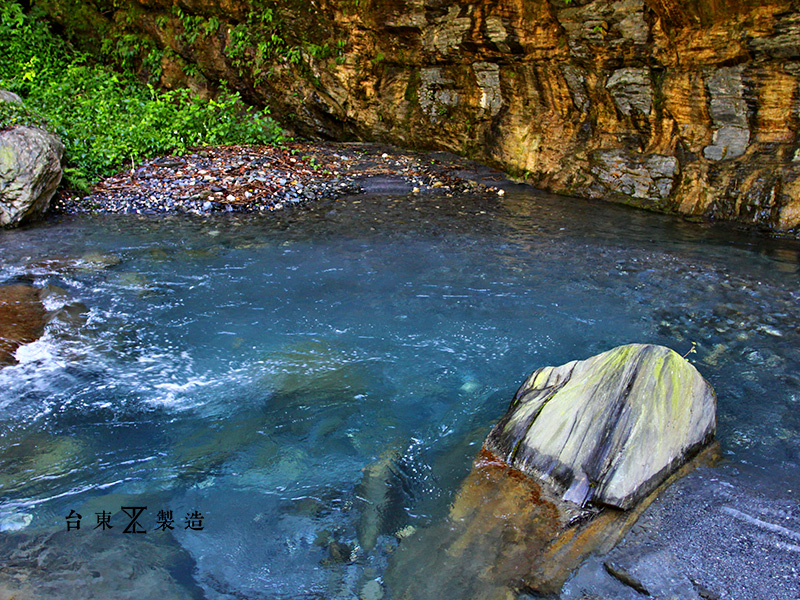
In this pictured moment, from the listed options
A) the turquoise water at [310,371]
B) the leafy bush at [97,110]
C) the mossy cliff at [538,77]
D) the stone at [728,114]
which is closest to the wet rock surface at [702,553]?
the turquoise water at [310,371]

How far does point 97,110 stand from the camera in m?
11.8

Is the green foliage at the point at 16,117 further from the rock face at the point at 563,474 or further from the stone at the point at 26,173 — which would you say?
the rock face at the point at 563,474

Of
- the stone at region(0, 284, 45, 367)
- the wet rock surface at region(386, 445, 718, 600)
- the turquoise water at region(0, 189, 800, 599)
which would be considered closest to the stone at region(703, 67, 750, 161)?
the turquoise water at region(0, 189, 800, 599)

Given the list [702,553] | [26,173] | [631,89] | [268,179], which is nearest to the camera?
[702,553]

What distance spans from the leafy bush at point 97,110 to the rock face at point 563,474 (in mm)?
9337

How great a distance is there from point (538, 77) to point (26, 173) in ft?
30.1

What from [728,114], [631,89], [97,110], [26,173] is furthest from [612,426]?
[97,110]

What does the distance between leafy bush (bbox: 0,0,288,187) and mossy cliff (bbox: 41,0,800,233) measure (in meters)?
1.00

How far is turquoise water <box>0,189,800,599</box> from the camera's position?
9.84 ft

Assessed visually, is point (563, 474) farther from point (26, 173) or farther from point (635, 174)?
point (26, 173)

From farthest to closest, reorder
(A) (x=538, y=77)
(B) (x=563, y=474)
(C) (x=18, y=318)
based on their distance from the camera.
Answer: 1. (A) (x=538, y=77)
2. (C) (x=18, y=318)
3. (B) (x=563, y=474)

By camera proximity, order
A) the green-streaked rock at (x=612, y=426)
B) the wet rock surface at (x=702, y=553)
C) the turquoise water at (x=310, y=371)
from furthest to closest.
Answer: the green-streaked rock at (x=612, y=426) → the turquoise water at (x=310, y=371) → the wet rock surface at (x=702, y=553)

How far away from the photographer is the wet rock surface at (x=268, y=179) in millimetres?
9609

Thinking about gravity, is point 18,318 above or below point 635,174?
below
